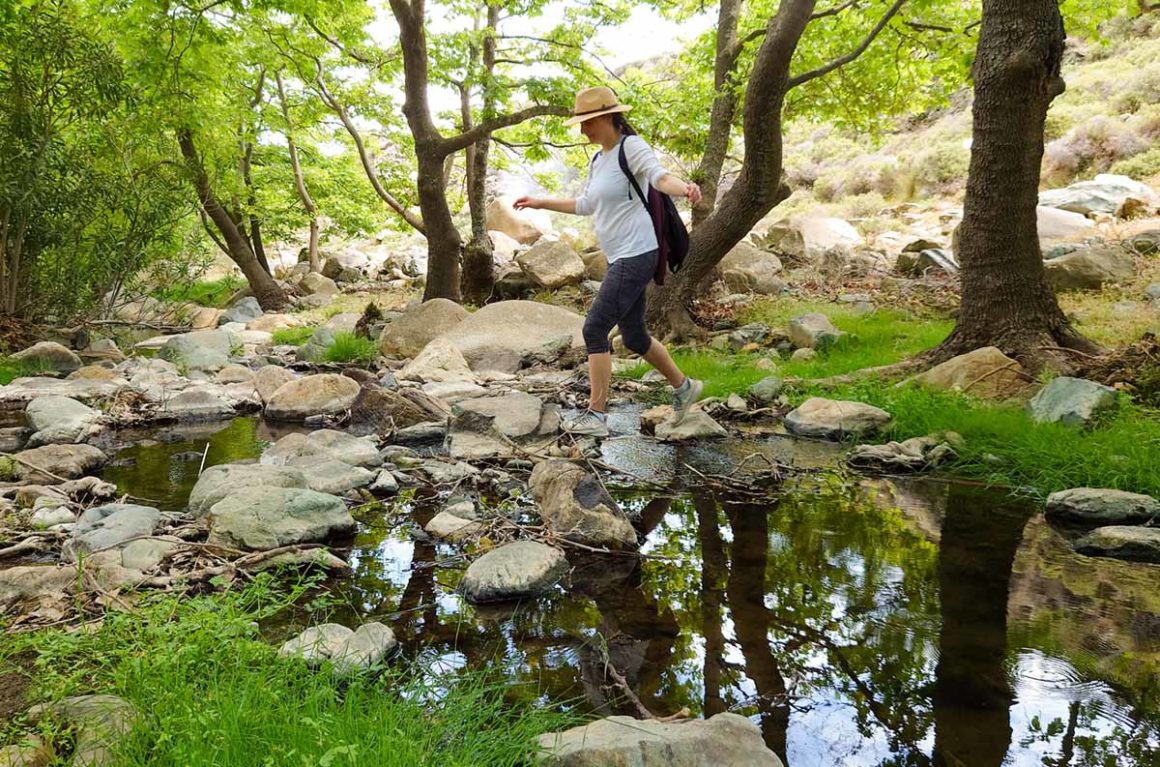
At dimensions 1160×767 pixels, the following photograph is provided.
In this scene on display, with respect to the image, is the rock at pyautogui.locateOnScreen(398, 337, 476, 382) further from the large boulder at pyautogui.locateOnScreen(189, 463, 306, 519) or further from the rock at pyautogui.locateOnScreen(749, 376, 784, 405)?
the large boulder at pyautogui.locateOnScreen(189, 463, 306, 519)

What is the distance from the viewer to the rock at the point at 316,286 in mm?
19258

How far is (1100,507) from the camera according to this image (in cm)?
388

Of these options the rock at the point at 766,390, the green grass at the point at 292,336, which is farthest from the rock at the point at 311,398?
the green grass at the point at 292,336

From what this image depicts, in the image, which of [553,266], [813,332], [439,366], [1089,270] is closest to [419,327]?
[439,366]

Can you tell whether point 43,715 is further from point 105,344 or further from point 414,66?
point 414,66

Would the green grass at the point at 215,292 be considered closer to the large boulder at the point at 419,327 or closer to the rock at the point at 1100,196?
the large boulder at the point at 419,327

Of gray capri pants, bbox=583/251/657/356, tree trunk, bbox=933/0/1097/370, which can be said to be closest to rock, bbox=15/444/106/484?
gray capri pants, bbox=583/251/657/356

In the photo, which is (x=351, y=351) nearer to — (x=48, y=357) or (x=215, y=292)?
(x=48, y=357)

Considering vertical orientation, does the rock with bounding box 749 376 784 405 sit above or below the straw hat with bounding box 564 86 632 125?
below

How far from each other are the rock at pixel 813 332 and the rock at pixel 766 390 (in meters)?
1.66

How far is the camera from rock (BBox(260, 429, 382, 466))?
194 inches

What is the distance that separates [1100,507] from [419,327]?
8.07 m

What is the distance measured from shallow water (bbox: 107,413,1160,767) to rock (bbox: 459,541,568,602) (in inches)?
2.8

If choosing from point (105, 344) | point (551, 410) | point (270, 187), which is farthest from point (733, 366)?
point (270, 187)
